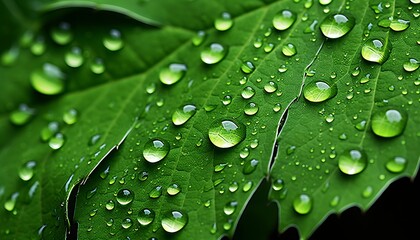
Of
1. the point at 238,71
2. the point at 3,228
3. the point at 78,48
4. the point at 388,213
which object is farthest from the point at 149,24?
the point at 388,213

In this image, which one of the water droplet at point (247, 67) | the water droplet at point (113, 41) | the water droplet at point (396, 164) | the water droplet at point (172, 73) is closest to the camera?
the water droplet at point (396, 164)

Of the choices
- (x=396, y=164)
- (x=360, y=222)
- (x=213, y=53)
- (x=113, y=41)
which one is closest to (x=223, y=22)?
(x=213, y=53)

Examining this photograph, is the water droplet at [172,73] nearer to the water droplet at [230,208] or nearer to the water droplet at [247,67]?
the water droplet at [247,67]

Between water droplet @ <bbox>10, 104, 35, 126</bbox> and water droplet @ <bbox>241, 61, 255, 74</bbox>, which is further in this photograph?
water droplet @ <bbox>10, 104, 35, 126</bbox>

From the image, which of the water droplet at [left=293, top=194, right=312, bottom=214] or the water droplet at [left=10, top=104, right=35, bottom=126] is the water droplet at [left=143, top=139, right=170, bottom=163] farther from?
the water droplet at [left=10, top=104, right=35, bottom=126]

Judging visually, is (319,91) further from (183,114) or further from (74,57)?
(74,57)

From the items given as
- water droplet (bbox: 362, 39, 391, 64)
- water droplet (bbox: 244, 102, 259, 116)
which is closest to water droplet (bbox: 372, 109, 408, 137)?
water droplet (bbox: 362, 39, 391, 64)

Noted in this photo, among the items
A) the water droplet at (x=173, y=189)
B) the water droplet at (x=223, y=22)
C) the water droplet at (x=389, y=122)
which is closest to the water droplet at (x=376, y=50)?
the water droplet at (x=389, y=122)
